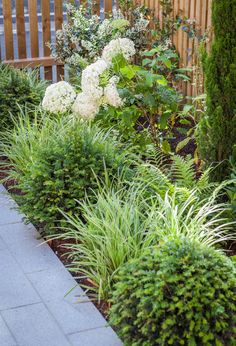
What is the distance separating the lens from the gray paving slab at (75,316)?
4219 millimetres

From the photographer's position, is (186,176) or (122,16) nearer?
(186,176)

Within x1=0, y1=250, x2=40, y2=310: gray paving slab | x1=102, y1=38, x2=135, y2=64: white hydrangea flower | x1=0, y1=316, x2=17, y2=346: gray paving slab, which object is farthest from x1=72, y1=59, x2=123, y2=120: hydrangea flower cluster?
x1=0, y1=316, x2=17, y2=346: gray paving slab

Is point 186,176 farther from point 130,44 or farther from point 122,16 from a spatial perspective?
point 122,16

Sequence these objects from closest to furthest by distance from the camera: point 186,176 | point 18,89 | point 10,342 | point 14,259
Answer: point 10,342 < point 14,259 < point 186,176 < point 18,89

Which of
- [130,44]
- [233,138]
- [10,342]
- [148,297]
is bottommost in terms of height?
[10,342]

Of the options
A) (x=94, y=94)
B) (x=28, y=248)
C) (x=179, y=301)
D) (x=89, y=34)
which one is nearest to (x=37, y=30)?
(x=89, y=34)

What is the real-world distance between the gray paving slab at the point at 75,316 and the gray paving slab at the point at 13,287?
6.6 inches

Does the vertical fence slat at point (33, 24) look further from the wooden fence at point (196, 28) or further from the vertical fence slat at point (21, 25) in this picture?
the wooden fence at point (196, 28)

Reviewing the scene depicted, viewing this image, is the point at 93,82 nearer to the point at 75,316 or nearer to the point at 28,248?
the point at 28,248

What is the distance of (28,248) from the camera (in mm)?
5223

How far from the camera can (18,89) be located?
709 centimetres

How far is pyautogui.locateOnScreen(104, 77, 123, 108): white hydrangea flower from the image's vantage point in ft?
19.8

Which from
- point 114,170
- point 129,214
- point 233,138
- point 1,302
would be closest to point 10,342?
point 1,302

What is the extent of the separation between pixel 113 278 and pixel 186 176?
122 centimetres
